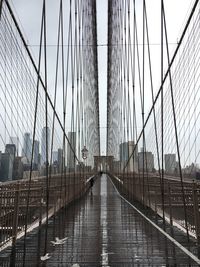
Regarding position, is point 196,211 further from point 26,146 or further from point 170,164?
point 26,146

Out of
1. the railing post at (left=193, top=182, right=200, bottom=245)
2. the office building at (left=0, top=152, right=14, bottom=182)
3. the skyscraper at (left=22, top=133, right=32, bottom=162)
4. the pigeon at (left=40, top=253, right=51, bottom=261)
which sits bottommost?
the pigeon at (left=40, top=253, right=51, bottom=261)

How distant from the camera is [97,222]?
7469mm

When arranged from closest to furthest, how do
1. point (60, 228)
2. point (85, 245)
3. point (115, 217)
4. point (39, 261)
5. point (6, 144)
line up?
point (39, 261) < point (85, 245) < point (60, 228) < point (115, 217) < point (6, 144)

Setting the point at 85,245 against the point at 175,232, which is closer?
the point at 85,245

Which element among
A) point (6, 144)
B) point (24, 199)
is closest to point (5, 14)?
point (6, 144)

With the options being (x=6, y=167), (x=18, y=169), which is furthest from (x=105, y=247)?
(x=18, y=169)

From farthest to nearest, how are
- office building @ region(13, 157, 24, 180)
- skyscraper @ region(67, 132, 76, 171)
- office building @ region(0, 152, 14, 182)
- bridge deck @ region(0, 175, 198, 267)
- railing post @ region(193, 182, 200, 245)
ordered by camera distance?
skyscraper @ region(67, 132, 76, 171) → office building @ region(13, 157, 24, 180) → office building @ region(0, 152, 14, 182) → railing post @ region(193, 182, 200, 245) → bridge deck @ region(0, 175, 198, 267)

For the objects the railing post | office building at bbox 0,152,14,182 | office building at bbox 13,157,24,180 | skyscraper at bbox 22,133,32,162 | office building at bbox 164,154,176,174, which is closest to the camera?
the railing post

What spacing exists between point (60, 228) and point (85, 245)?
1670 mm

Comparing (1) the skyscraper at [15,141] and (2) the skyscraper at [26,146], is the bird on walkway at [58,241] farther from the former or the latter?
(2) the skyscraper at [26,146]

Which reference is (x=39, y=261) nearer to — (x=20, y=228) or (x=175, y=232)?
(x=20, y=228)

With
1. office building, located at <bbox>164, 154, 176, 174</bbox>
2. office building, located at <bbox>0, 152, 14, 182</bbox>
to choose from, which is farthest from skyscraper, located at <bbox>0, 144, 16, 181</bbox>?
office building, located at <bbox>164, 154, 176, 174</bbox>

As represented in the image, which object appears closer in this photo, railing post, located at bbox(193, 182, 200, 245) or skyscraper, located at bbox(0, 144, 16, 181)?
railing post, located at bbox(193, 182, 200, 245)

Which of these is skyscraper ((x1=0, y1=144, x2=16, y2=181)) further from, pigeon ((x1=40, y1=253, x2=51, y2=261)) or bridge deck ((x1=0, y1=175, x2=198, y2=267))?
pigeon ((x1=40, y1=253, x2=51, y2=261))
